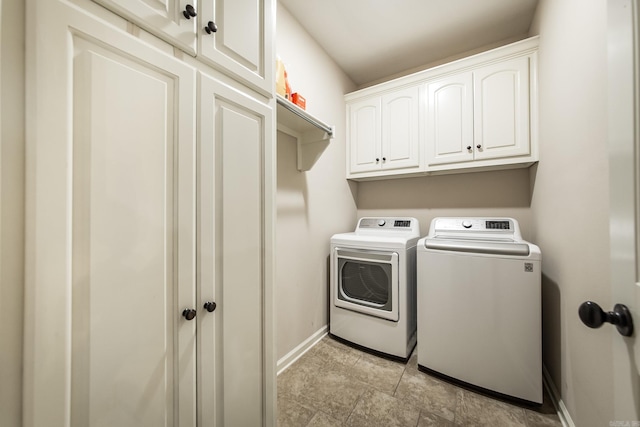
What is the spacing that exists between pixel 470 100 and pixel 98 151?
2.39 metres

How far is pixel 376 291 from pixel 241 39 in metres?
1.85

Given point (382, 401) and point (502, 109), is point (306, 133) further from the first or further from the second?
point (382, 401)

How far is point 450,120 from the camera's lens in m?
2.02

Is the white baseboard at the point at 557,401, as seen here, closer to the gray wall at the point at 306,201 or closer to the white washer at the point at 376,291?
the white washer at the point at 376,291

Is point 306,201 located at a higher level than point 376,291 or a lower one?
higher

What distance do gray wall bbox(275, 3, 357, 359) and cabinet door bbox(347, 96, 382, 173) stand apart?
101 mm

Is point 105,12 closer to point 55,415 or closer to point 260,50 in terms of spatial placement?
point 260,50

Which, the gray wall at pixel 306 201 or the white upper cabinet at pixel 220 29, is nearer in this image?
the white upper cabinet at pixel 220 29

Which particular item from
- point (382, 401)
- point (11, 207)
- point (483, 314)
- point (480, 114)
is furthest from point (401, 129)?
point (11, 207)

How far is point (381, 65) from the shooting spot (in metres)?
2.46

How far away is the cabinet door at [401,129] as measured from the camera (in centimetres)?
218

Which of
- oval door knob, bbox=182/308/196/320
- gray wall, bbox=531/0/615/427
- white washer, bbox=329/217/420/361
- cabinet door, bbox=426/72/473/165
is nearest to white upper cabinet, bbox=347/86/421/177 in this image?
cabinet door, bbox=426/72/473/165

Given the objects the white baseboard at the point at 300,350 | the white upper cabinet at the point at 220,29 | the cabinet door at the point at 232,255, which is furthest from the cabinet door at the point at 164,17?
the white baseboard at the point at 300,350

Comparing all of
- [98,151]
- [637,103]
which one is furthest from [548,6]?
[98,151]
